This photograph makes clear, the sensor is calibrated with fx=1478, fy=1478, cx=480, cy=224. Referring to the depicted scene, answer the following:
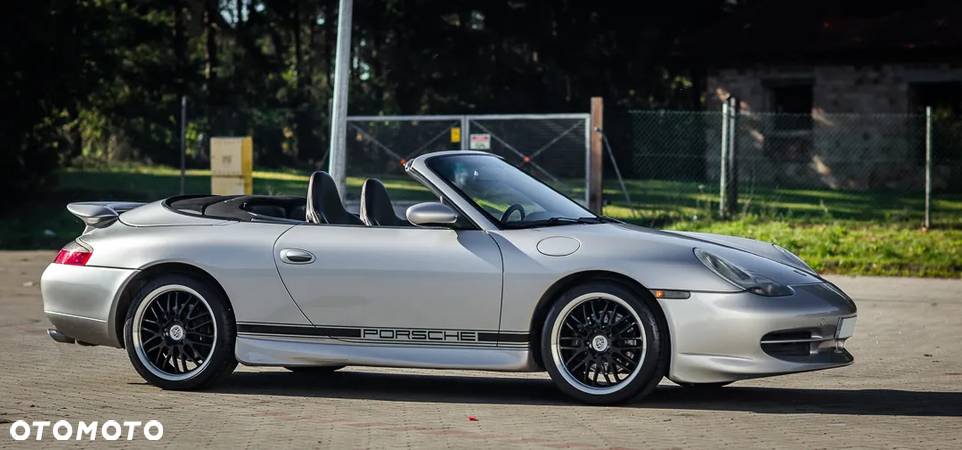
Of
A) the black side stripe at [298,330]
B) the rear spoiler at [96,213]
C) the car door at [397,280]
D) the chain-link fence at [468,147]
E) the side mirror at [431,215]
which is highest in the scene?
the chain-link fence at [468,147]

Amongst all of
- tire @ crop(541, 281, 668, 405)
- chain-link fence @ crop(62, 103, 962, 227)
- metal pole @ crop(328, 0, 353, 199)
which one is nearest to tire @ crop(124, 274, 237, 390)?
tire @ crop(541, 281, 668, 405)

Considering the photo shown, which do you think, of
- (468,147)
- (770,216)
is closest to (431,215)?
(770,216)

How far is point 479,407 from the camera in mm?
8164

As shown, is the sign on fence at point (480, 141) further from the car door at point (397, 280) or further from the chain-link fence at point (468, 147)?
the car door at point (397, 280)

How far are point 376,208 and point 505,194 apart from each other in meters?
0.79

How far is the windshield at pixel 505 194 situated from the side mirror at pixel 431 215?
0.83 ft

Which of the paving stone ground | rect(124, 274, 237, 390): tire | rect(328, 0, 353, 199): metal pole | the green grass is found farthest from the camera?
the green grass

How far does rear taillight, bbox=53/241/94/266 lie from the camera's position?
30.1 ft

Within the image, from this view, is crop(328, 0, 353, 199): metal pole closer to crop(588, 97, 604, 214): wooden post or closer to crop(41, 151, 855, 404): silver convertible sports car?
crop(588, 97, 604, 214): wooden post

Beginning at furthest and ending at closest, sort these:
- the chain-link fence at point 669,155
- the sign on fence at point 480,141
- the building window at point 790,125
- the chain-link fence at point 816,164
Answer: the building window at point 790,125, the chain-link fence at point 816,164, the chain-link fence at point 669,155, the sign on fence at point 480,141

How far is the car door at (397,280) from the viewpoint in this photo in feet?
27.1

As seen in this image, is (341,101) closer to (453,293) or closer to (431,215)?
(431,215)

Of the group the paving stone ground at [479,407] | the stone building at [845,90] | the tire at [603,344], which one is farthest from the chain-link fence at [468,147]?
the tire at [603,344]

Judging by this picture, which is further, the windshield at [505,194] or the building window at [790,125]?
the building window at [790,125]
